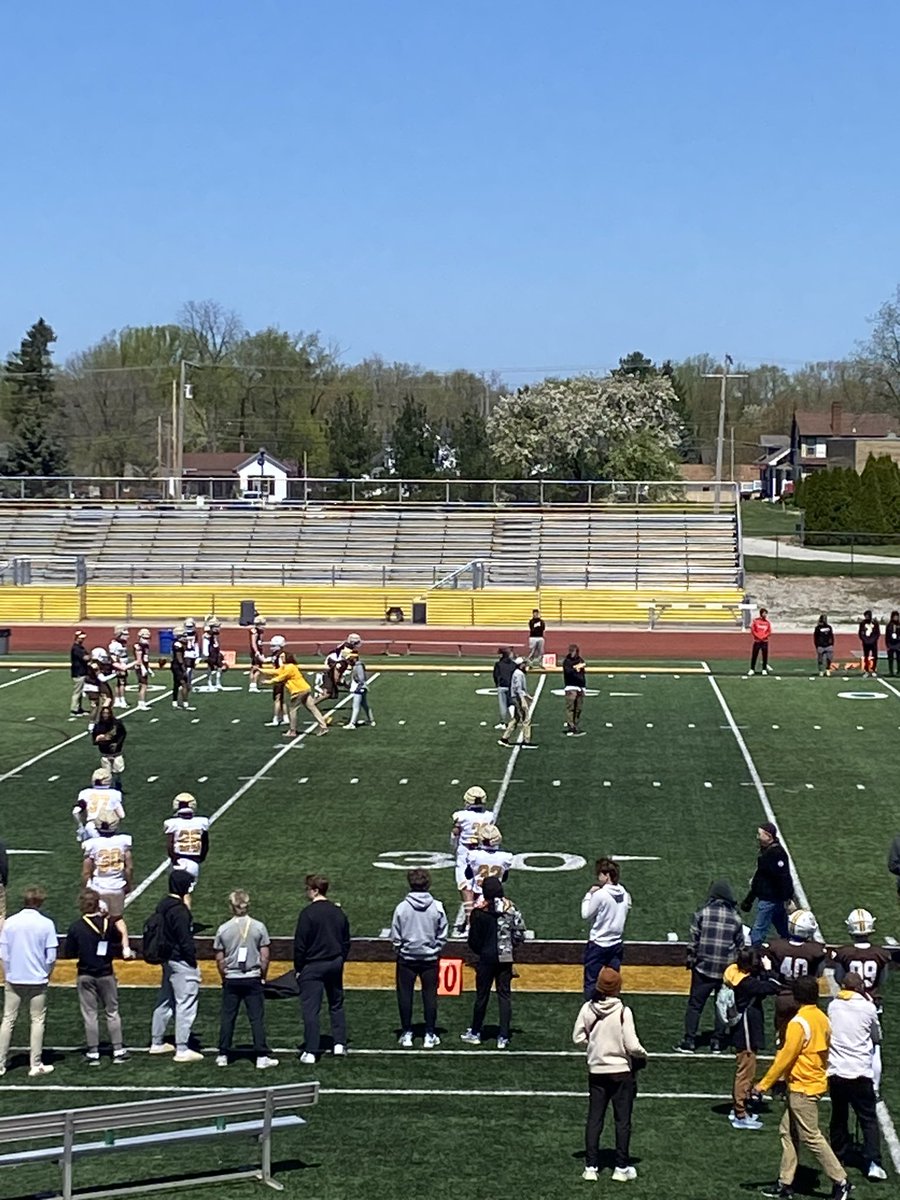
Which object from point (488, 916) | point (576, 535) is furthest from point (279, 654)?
point (576, 535)

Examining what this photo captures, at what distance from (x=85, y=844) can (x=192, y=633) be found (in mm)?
17147

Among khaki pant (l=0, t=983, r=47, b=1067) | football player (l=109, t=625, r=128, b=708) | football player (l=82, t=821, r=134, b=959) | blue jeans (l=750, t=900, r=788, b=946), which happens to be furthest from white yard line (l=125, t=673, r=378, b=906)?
blue jeans (l=750, t=900, r=788, b=946)

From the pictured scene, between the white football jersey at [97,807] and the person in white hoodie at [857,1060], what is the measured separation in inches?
301

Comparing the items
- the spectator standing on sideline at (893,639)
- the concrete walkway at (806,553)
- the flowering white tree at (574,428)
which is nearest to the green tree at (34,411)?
the flowering white tree at (574,428)

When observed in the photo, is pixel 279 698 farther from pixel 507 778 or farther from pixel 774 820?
pixel 774 820

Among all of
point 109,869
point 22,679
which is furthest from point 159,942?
point 22,679

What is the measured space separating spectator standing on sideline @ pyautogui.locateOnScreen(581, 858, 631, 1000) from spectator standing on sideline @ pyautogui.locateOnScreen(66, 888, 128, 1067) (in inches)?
134

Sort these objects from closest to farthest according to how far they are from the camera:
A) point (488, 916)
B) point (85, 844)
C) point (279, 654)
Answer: point (488, 916), point (85, 844), point (279, 654)

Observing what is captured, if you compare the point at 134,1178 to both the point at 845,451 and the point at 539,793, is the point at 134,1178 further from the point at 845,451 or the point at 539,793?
the point at 845,451

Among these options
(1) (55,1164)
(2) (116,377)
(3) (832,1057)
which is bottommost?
(1) (55,1164)

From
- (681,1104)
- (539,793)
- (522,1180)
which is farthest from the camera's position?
(539,793)

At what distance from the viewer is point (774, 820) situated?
70.6ft

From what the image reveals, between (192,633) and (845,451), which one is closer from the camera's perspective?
(192,633)

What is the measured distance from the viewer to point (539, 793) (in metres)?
23.5
